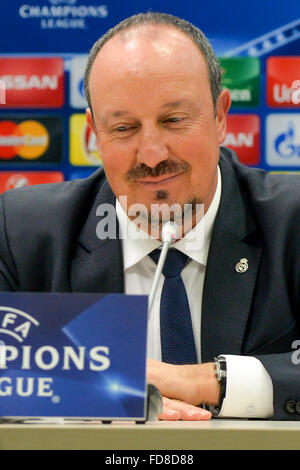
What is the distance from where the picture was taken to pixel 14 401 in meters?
0.99

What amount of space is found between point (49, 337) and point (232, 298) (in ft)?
3.00

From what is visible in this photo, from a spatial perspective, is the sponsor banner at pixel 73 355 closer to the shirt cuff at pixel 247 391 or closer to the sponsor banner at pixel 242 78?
the shirt cuff at pixel 247 391

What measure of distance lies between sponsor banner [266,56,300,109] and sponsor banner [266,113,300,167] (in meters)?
0.05

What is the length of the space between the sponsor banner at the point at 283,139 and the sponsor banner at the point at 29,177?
91cm

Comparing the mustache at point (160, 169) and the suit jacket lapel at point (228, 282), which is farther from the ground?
the mustache at point (160, 169)

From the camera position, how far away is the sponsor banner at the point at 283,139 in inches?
115

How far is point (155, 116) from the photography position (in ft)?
5.63

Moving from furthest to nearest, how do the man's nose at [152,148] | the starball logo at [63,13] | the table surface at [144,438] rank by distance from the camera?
the starball logo at [63,13] < the man's nose at [152,148] < the table surface at [144,438]

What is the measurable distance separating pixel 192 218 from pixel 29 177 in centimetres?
125

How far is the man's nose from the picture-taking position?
171cm

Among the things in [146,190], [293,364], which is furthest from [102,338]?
[146,190]

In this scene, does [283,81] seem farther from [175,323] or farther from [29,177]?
[175,323]

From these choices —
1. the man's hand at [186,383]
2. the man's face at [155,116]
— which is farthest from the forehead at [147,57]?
the man's hand at [186,383]

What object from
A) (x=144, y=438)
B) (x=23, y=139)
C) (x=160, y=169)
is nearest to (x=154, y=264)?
(x=160, y=169)
